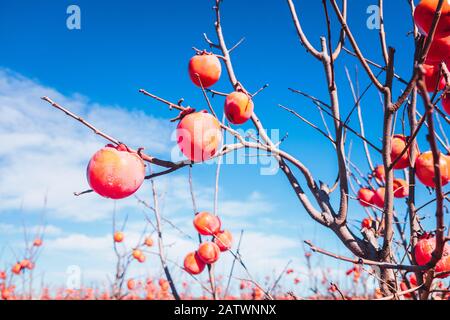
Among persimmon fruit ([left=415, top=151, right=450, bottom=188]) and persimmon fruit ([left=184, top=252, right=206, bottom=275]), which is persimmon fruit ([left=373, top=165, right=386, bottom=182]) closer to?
persimmon fruit ([left=415, top=151, right=450, bottom=188])

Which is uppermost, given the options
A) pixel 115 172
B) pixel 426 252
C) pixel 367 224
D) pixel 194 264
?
pixel 115 172

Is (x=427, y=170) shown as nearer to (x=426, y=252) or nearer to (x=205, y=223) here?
(x=426, y=252)

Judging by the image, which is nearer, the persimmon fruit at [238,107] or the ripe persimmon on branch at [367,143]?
the ripe persimmon on branch at [367,143]

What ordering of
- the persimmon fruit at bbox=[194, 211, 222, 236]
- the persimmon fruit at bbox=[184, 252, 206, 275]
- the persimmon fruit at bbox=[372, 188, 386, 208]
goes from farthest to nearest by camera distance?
the persimmon fruit at bbox=[184, 252, 206, 275], the persimmon fruit at bbox=[194, 211, 222, 236], the persimmon fruit at bbox=[372, 188, 386, 208]

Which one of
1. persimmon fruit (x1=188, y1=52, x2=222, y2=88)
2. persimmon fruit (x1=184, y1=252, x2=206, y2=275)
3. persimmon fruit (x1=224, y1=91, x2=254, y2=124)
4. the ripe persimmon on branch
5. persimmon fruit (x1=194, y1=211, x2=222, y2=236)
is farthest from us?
persimmon fruit (x1=184, y1=252, x2=206, y2=275)

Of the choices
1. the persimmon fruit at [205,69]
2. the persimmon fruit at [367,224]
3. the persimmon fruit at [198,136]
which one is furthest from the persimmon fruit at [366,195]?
→ the persimmon fruit at [198,136]

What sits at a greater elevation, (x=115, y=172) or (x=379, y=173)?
(x=379, y=173)

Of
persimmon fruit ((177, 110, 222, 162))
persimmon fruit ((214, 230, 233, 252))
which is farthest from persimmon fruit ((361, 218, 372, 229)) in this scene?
persimmon fruit ((214, 230, 233, 252))

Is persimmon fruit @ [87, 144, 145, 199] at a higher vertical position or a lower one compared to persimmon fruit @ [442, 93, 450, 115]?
lower

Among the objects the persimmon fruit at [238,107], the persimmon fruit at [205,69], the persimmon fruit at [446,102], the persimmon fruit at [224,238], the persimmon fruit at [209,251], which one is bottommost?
the persimmon fruit at [209,251]

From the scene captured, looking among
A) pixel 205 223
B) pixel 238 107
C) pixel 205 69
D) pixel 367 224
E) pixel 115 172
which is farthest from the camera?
pixel 205 223

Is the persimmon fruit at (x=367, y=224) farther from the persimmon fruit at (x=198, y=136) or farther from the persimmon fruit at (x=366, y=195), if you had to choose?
the persimmon fruit at (x=198, y=136)

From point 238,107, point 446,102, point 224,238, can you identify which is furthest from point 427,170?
point 224,238
